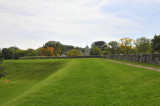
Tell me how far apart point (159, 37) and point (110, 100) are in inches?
2601

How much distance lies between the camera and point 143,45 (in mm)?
93750

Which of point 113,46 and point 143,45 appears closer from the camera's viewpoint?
point 143,45

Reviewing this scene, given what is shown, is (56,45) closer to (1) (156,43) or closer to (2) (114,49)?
(2) (114,49)

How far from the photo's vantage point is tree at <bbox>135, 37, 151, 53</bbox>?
303 feet

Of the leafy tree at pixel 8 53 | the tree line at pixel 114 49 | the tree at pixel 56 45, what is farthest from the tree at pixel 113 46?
the leafy tree at pixel 8 53

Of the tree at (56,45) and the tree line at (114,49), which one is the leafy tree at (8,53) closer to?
the tree line at (114,49)

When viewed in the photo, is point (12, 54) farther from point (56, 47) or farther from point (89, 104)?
point (89, 104)

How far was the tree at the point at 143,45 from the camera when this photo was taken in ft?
303

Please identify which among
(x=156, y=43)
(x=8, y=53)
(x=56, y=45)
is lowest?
(x=8, y=53)

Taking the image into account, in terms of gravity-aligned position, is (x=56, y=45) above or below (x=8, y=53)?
above

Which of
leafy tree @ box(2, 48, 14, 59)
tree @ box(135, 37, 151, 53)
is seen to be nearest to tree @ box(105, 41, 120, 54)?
tree @ box(135, 37, 151, 53)

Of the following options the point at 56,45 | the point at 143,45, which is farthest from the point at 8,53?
the point at 143,45

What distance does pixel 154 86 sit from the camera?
7840mm

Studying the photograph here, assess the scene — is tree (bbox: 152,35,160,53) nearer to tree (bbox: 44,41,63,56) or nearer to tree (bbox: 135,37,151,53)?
tree (bbox: 135,37,151,53)
